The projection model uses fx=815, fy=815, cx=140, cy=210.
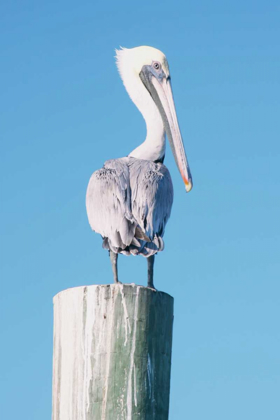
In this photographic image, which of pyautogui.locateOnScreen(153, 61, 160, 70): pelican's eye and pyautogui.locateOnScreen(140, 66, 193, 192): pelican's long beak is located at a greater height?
pyautogui.locateOnScreen(153, 61, 160, 70): pelican's eye

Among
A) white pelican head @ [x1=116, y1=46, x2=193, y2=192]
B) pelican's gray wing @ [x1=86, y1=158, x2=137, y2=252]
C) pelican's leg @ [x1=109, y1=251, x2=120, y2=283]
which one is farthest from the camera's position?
white pelican head @ [x1=116, y1=46, x2=193, y2=192]

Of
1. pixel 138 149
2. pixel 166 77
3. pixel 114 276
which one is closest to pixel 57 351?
pixel 114 276

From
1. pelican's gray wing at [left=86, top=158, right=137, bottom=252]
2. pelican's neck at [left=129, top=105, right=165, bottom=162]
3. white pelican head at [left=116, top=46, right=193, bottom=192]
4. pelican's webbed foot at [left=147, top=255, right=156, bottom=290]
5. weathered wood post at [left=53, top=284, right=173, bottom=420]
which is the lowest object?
Answer: weathered wood post at [left=53, top=284, right=173, bottom=420]

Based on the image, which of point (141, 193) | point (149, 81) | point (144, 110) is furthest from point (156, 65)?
point (141, 193)

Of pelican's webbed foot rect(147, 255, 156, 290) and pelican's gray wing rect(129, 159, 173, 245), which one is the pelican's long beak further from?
pelican's webbed foot rect(147, 255, 156, 290)

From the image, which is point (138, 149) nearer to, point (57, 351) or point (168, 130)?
point (168, 130)

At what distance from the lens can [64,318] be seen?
4.86 meters

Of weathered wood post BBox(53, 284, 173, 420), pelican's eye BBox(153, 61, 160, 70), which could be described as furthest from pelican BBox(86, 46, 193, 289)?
weathered wood post BBox(53, 284, 173, 420)

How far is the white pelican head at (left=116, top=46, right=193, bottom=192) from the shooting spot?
8273mm

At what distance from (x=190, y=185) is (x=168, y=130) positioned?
97 centimetres

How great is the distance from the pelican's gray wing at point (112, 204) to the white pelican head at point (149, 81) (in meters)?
1.06

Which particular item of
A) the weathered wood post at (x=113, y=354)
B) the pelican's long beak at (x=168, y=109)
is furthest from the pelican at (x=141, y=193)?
the weathered wood post at (x=113, y=354)

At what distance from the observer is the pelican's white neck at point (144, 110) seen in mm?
7894

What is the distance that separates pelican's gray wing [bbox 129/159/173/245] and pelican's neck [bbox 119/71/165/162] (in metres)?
0.66
